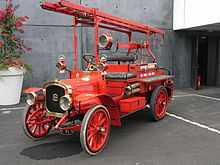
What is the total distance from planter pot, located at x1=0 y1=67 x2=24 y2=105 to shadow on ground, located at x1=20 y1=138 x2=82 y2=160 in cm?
332

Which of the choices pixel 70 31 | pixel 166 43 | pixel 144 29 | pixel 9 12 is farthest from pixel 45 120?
pixel 166 43

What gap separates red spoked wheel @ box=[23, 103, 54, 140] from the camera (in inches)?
164

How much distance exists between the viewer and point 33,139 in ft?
14.1

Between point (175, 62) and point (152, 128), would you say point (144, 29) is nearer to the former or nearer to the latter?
point (152, 128)

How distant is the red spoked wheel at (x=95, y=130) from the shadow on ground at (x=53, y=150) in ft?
1.08

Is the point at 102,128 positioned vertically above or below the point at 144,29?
below

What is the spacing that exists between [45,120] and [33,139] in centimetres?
38

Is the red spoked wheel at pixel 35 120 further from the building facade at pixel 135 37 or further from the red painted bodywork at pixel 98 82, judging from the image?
the building facade at pixel 135 37

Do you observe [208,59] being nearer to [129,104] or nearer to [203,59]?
[203,59]

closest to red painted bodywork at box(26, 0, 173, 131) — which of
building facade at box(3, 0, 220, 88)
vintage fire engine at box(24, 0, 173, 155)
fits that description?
vintage fire engine at box(24, 0, 173, 155)

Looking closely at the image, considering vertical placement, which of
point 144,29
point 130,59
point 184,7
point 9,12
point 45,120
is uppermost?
point 184,7

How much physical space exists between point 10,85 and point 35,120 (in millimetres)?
3129

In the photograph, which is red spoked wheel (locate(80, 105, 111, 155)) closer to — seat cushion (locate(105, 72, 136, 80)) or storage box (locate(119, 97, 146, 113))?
storage box (locate(119, 97, 146, 113))

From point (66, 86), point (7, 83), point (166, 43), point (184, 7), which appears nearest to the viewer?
point (66, 86)
